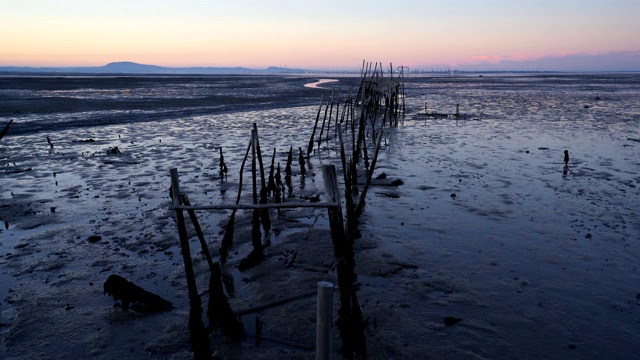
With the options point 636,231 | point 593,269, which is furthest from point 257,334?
point 636,231

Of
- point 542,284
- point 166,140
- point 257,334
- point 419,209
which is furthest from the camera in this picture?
point 166,140

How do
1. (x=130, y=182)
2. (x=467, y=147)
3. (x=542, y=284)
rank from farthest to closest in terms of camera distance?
(x=467, y=147) < (x=130, y=182) < (x=542, y=284)

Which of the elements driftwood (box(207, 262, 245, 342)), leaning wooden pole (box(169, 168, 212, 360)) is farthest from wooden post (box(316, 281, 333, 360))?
driftwood (box(207, 262, 245, 342))

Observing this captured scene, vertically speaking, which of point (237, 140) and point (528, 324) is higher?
point (237, 140)

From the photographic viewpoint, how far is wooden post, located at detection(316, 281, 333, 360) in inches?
108

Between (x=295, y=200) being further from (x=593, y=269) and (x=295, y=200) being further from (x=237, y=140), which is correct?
(x=237, y=140)

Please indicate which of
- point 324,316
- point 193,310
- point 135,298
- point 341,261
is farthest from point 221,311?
point 324,316

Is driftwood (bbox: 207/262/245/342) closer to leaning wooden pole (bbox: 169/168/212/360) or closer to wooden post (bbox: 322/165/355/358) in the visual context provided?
leaning wooden pole (bbox: 169/168/212/360)

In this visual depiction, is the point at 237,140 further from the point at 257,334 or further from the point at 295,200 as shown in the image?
the point at 257,334

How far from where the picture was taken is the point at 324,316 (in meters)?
2.79

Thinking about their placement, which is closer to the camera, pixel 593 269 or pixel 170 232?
pixel 593 269

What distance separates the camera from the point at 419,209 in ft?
28.3

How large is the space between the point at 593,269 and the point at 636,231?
81.0 inches

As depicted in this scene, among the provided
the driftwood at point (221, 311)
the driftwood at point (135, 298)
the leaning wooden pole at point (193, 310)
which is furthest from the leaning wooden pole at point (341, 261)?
the driftwood at point (135, 298)
